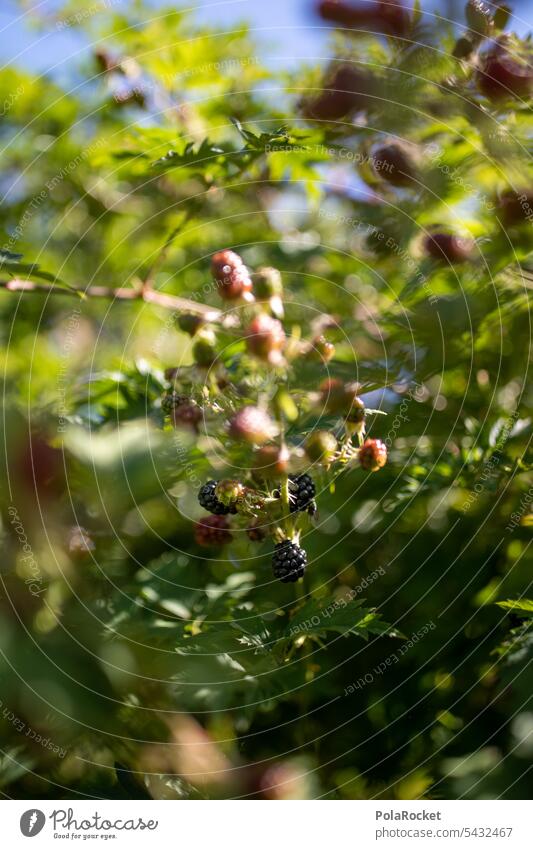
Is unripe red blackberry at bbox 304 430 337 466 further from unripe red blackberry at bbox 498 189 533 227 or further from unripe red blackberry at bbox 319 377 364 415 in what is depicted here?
unripe red blackberry at bbox 498 189 533 227

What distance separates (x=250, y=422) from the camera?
74 centimetres

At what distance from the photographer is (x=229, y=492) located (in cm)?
73

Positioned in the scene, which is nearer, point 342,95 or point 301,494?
point 301,494

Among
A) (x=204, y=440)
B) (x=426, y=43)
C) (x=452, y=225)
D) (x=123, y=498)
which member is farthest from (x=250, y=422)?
(x=426, y=43)

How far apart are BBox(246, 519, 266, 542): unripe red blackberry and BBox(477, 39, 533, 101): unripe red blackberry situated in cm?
59

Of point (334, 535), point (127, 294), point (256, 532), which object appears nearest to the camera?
point (256, 532)

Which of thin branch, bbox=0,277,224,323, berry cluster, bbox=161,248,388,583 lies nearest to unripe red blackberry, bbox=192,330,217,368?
berry cluster, bbox=161,248,388,583

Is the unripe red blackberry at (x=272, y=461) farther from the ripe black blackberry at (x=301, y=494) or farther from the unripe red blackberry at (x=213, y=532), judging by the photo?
the unripe red blackberry at (x=213, y=532)

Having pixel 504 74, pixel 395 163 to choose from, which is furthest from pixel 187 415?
pixel 504 74

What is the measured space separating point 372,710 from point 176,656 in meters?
0.24

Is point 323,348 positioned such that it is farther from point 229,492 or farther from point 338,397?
point 229,492

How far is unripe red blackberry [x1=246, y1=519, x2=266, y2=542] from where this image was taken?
0.83 metres

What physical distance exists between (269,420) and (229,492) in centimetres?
8
